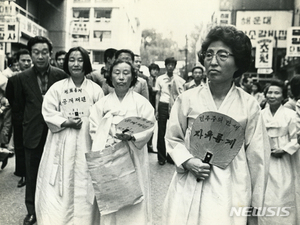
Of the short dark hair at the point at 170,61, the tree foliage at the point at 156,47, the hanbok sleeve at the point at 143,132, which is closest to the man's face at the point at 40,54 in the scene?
the hanbok sleeve at the point at 143,132

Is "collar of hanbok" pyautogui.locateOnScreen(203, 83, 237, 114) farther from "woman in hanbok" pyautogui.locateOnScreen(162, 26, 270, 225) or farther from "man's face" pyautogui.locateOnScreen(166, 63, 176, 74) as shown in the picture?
"man's face" pyautogui.locateOnScreen(166, 63, 176, 74)

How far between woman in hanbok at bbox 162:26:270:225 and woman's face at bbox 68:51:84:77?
4.93ft

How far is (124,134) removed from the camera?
2.67m

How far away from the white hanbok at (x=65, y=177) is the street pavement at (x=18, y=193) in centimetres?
72

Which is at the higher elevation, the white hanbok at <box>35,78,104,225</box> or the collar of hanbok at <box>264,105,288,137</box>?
the collar of hanbok at <box>264,105,288,137</box>

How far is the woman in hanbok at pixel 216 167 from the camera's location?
1.92 metres

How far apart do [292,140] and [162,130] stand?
10.6 ft

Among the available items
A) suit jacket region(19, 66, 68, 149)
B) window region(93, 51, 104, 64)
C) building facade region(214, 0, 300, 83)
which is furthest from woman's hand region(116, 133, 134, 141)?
building facade region(214, 0, 300, 83)

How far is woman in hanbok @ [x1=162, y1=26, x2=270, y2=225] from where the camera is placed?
1.92 m

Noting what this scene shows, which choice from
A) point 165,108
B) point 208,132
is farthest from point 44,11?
point 208,132

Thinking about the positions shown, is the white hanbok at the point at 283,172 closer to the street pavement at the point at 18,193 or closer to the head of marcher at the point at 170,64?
the street pavement at the point at 18,193

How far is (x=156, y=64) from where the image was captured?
24.8 feet

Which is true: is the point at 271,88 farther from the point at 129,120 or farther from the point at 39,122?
the point at 39,122

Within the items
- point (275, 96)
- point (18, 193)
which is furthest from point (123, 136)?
point (18, 193)
